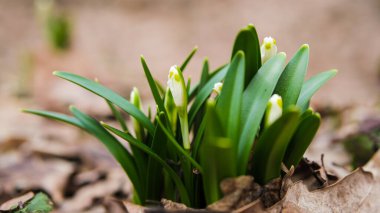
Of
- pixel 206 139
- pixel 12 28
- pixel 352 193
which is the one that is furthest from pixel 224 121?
pixel 12 28

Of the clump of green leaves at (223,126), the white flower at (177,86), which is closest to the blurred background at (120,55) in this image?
the clump of green leaves at (223,126)

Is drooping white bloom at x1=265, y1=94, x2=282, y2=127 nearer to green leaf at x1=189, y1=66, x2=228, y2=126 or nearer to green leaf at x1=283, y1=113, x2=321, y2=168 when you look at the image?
green leaf at x1=283, y1=113, x2=321, y2=168

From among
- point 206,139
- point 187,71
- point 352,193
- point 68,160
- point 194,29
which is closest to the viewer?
point 206,139

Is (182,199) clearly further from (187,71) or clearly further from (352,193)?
(187,71)

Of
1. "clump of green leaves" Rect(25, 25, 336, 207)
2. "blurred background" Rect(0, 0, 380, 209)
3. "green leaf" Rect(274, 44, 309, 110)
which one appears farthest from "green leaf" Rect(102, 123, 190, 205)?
"blurred background" Rect(0, 0, 380, 209)

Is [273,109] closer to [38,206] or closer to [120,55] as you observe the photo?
[38,206]

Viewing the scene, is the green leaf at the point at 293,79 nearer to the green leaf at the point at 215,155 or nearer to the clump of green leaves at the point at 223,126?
the clump of green leaves at the point at 223,126

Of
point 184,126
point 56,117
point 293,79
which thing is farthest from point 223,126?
point 56,117
